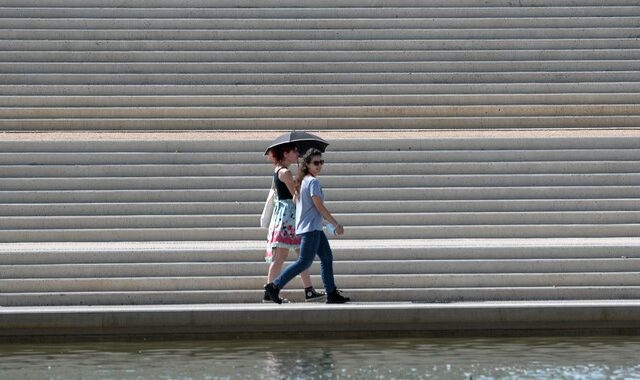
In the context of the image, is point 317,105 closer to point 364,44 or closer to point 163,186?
point 364,44

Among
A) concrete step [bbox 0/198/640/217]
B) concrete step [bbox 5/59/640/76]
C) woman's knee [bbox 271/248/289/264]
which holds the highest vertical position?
concrete step [bbox 5/59/640/76]

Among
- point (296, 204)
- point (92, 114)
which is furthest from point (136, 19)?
point (296, 204)

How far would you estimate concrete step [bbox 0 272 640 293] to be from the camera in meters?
11.0

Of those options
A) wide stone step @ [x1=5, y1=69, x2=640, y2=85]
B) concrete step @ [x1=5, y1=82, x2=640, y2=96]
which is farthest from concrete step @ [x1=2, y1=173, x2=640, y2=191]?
wide stone step @ [x1=5, y1=69, x2=640, y2=85]

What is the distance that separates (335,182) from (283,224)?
8.04 feet

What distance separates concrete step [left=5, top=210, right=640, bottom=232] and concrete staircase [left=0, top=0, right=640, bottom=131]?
298cm

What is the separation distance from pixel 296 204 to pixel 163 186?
2.80 m

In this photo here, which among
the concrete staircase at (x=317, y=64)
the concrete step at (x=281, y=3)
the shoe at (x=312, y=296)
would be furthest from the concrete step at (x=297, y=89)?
the shoe at (x=312, y=296)

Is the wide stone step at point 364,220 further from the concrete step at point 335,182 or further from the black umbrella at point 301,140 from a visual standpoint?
the black umbrella at point 301,140

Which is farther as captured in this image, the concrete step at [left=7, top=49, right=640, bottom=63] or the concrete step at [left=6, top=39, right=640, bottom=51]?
the concrete step at [left=6, top=39, right=640, bottom=51]

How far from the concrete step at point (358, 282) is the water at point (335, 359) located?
157 cm

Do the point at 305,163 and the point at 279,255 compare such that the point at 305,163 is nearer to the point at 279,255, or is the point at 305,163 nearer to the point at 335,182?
the point at 279,255

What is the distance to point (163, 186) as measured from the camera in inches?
521

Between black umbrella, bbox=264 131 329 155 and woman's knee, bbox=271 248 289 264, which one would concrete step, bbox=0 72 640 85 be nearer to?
black umbrella, bbox=264 131 329 155
